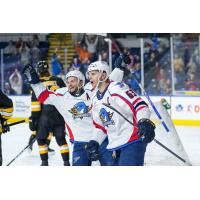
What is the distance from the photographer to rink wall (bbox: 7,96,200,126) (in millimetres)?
4574

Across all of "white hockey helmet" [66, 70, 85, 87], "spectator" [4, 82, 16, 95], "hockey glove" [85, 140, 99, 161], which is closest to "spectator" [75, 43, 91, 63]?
"white hockey helmet" [66, 70, 85, 87]

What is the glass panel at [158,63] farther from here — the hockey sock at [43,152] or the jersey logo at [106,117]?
the jersey logo at [106,117]

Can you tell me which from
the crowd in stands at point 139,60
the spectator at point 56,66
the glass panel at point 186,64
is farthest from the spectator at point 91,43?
the glass panel at point 186,64

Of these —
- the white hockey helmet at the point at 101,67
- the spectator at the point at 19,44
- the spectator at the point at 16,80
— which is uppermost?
the spectator at the point at 19,44

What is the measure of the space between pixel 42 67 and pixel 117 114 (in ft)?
3.30

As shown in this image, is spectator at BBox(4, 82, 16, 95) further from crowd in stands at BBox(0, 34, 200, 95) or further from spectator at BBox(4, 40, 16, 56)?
spectator at BBox(4, 40, 16, 56)

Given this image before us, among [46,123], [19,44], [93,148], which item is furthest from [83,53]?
[93,148]

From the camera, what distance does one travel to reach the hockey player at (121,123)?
3512 mm

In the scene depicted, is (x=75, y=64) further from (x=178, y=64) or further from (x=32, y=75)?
(x=178, y=64)

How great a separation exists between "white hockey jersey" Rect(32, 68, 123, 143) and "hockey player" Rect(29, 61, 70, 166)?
9 centimetres

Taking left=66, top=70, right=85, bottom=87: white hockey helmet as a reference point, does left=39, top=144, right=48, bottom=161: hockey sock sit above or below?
below
